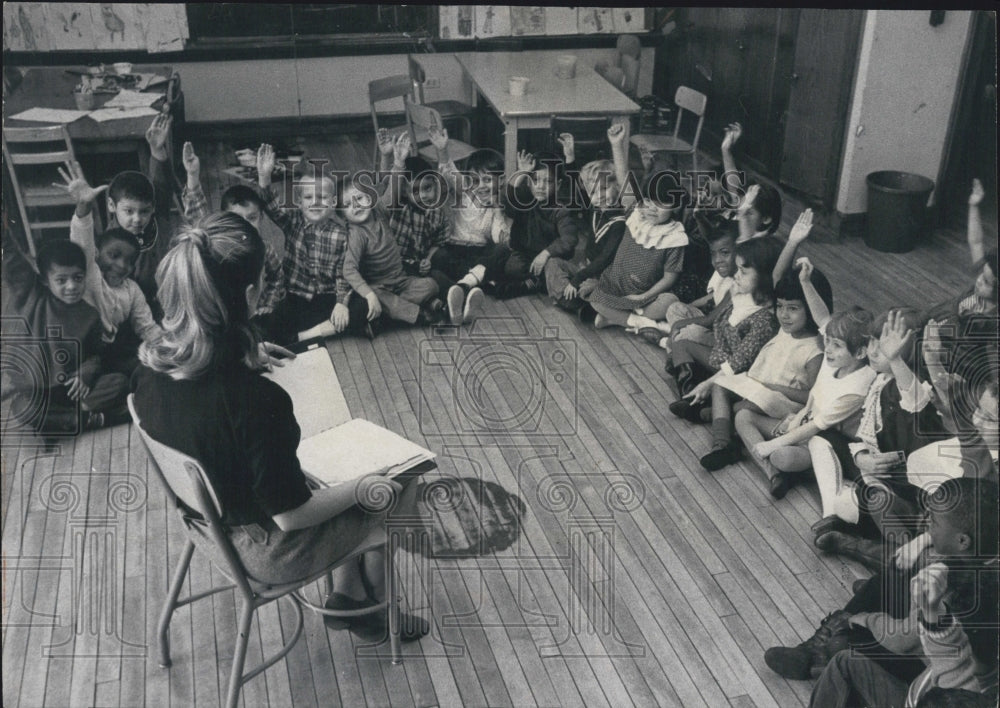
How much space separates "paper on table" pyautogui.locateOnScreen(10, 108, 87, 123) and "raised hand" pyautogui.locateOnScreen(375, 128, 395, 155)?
1553 millimetres

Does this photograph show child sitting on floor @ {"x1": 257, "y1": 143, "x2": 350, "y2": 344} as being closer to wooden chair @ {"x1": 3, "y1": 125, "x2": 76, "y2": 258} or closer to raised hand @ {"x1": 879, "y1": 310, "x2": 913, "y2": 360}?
wooden chair @ {"x1": 3, "y1": 125, "x2": 76, "y2": 258}

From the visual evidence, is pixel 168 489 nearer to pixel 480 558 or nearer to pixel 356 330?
pixel 480 558

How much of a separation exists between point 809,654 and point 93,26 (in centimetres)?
510

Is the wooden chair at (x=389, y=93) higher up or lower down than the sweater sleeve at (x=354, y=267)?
higher up

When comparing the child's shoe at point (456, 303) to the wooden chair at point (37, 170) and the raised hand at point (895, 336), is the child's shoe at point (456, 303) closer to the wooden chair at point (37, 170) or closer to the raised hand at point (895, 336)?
the wooden chair at point (37, 170)

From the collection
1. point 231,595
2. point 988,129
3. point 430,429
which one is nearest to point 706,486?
point 430,429

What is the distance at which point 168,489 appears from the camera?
8.65 ft

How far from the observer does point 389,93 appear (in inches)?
230

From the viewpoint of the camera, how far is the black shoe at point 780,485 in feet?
12.3

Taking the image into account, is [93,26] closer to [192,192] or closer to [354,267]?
[192,192]

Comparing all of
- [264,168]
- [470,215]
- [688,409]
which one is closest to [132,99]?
[264,168]

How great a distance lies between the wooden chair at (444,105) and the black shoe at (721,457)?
3.08 meters

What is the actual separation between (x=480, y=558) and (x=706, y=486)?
101cm

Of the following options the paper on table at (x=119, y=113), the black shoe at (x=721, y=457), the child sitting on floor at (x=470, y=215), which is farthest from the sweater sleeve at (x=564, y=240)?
the paper on table at (x=119, y=113)
